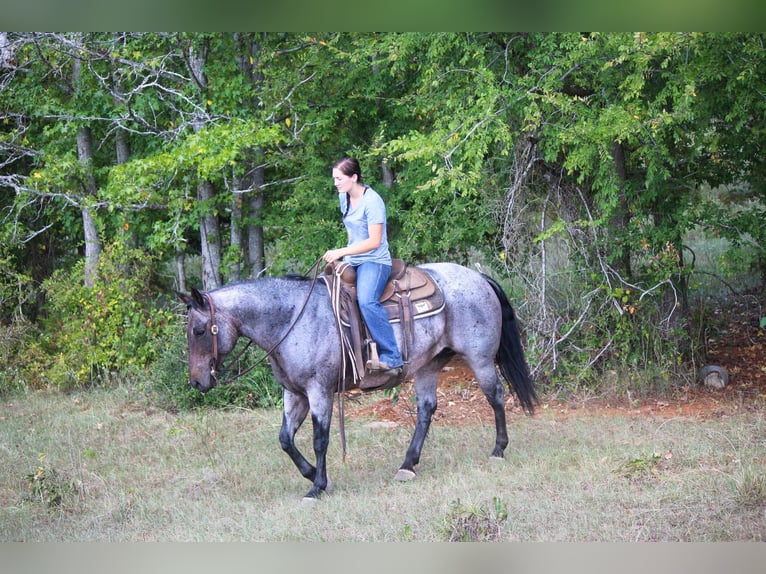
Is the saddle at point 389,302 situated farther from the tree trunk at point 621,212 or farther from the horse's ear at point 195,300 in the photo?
the tree trunk at point 621,212

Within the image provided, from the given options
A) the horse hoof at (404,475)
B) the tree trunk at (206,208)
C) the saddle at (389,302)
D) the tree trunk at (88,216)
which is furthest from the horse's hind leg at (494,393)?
the tree trunk at (88,216)

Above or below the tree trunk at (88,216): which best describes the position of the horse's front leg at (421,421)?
below

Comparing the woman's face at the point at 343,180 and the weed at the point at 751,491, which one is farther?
the woman's face at the point at 343,180

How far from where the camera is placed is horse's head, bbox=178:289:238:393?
20.3 feet

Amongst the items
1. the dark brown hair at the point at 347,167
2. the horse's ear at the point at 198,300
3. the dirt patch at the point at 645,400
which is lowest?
the dirt patch at the point at 645,400

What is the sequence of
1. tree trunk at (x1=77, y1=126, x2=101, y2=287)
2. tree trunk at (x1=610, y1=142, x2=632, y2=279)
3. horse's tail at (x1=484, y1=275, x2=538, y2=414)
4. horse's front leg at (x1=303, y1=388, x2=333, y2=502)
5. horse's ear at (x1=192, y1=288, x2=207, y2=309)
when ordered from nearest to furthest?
horse's ear at (x1=192, y1=288, x2=207, y2=309)
horse's front leg at (x1=303, y1=388, x2=333, y2=502)
horse's tail at (x1=484, y1=275, x2=538, y2=414)
tree trunk at (x1=610, y1=142, x2=632, y2=279)
tree trunk at (x1=77, y1=126, x2=101, y2=287)

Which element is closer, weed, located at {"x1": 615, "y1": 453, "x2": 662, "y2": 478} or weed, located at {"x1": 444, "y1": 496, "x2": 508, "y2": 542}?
weed, located at {"x1": 444, "y1": 496, "x2": 508, "y2": 542}

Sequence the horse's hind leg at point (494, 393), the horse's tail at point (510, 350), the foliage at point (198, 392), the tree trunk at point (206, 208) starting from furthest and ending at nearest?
the tree trunk at point (206, 208) < the foliage at point (198, 392) < the horse's tail at point (510, 350) < the horse's hind leg at point (494, 393)

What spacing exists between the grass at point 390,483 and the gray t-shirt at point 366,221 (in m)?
1.82

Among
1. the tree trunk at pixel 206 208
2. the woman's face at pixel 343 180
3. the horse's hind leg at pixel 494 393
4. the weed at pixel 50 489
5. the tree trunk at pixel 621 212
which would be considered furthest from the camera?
the tree trunk at pixel 206 208

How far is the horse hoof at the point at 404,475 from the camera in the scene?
684 centimetres

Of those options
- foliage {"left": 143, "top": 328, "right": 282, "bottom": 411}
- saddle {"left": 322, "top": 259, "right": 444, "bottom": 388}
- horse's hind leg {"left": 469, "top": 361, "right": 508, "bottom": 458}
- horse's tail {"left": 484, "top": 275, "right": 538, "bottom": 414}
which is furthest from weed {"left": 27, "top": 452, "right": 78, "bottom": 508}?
horse's tail {"left": 484, "top": 275, "right": 538, "bottom": 414}

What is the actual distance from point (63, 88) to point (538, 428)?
8.17 metres

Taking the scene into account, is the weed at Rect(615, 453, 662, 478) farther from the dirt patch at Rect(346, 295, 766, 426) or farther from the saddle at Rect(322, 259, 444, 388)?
the dirt patch at Rect(346, 295, 766, 426)
